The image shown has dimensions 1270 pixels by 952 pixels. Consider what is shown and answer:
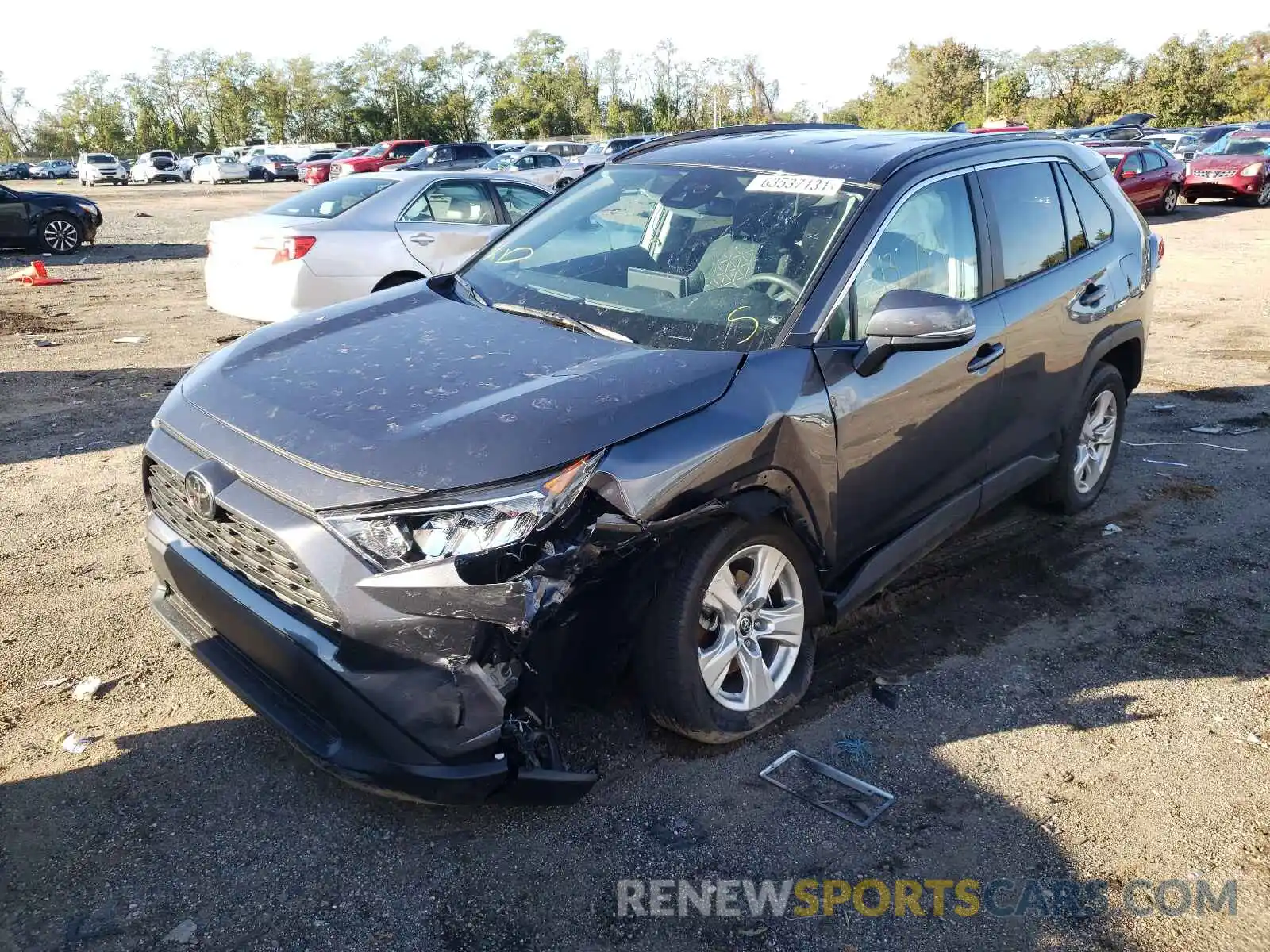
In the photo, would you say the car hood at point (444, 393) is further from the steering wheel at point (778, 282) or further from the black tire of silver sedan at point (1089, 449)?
the black tire of silver sedan at point (1089, 449)

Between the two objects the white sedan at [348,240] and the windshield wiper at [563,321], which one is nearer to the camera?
the windshield wiper at [563,321]

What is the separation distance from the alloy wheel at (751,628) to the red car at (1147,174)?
19.9 metres

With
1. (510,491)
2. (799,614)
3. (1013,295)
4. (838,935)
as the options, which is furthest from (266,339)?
(1013,295)

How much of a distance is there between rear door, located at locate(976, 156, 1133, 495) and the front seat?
1079mm

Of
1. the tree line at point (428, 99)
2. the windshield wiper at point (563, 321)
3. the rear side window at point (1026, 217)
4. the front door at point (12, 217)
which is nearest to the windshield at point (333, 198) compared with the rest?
the windshield wiper at point (563, 321)

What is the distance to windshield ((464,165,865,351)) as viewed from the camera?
344 cm

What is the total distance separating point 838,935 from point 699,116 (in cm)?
8039

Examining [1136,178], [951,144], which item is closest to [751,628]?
[951,144]

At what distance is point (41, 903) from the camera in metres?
2.63

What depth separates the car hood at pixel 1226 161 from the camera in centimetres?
2370

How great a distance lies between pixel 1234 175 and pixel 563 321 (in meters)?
25.7

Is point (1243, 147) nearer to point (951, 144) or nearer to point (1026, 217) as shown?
point (1026, 217)

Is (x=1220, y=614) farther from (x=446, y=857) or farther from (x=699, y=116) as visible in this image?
(x=699, y=116)

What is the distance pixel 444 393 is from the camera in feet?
9.76
